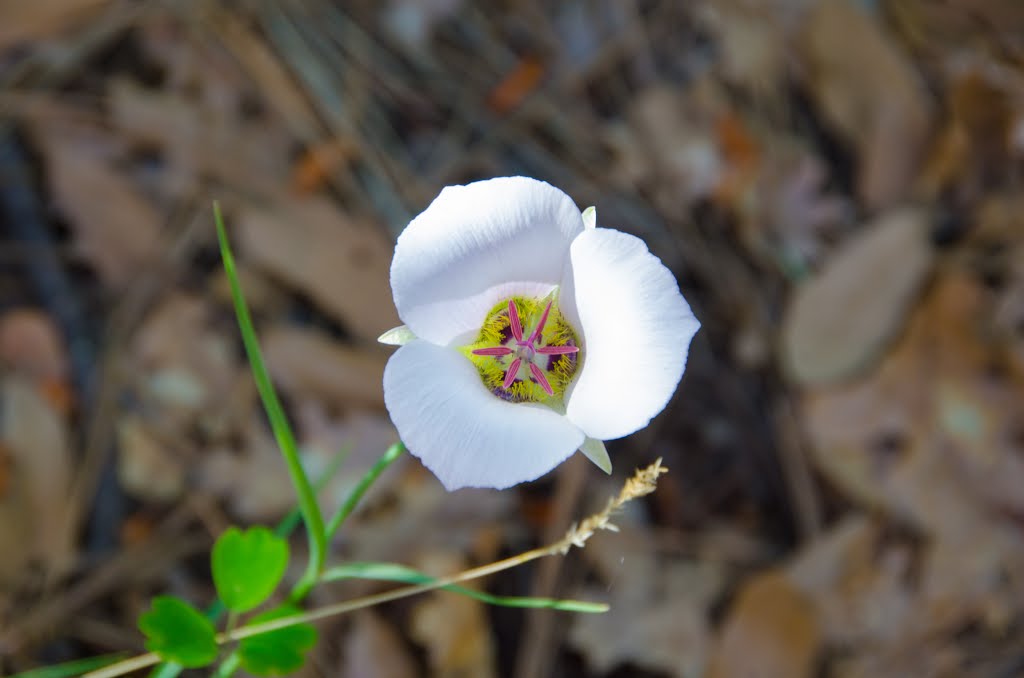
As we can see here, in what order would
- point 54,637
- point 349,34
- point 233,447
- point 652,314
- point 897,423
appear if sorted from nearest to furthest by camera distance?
point 652,314, point 54,637, point 233,447, point 897,423, point 349,34

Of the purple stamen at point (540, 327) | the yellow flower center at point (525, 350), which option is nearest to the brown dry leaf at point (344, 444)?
the yellow flower center at point (525, 350)

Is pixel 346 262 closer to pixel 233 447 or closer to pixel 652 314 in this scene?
pixel 233 447

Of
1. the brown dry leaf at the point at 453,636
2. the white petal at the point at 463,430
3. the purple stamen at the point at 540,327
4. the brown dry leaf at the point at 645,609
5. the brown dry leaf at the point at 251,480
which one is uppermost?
the white petal at the point at 463,430

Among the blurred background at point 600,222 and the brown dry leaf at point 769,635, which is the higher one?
the blurred background at point 600,222

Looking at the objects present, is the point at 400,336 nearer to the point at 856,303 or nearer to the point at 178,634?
the point at 178,634

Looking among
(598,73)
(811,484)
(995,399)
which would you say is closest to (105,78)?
(598,73)

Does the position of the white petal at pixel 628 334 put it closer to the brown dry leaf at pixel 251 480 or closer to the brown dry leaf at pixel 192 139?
the brown dry leaf at pixel 251 480
